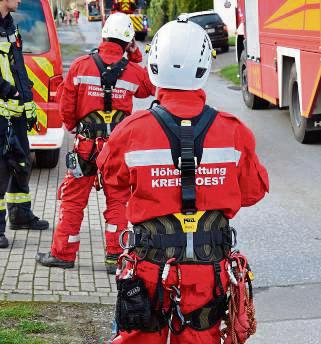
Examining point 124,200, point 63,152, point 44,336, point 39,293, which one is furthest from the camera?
point 63,152

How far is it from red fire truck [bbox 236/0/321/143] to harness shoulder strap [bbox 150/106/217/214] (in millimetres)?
6950

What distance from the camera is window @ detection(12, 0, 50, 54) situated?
29.8 ft

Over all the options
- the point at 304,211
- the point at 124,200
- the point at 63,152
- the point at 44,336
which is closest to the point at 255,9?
the point at 63,152

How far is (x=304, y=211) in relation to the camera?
793cm

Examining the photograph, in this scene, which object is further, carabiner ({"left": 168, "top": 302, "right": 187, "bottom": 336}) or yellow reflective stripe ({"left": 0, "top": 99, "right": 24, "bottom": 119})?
yellow reflective stripe ({"left": 0, "top": 99, "right": 24, "bottom": 119})

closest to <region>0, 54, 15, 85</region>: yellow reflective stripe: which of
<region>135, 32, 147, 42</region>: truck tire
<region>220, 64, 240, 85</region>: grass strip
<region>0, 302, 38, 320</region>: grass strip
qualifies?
<region>0, 302, 38, 320</region>: grass strip

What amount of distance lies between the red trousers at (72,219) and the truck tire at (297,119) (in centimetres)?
589

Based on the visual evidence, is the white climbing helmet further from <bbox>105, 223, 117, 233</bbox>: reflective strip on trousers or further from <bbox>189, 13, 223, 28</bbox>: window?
<bbox>189, 13, 223, 28</bbox>: window

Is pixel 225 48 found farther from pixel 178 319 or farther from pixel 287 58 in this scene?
pixel 178 319

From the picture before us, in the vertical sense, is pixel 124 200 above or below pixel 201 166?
below

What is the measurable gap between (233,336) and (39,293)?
2.48 m

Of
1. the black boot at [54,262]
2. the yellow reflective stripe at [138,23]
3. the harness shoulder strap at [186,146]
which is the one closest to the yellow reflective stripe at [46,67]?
the black boot at [54,262]

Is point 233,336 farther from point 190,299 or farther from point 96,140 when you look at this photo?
point 96,140

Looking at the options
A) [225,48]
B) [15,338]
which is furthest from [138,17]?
[15,338]
